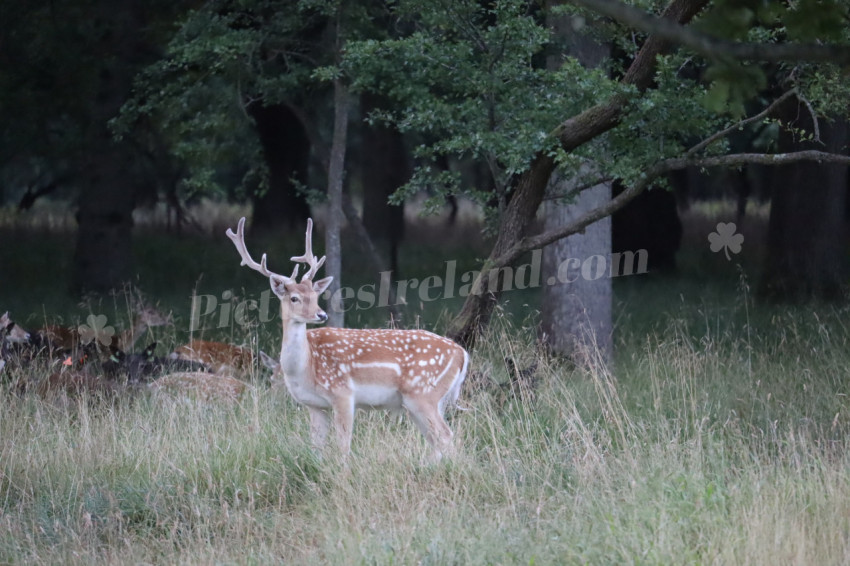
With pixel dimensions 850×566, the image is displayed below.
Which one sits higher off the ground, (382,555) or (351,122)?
(351,122)

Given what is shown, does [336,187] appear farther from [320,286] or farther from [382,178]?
[382,178]

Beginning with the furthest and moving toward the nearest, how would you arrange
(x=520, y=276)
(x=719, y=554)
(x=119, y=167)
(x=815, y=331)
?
1. (x=119, y=167)
2. (x=520, y=276)
3. (x=815, y=331)
4. (x=719, y=554)

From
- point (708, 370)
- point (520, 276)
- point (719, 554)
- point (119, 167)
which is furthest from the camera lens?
point (119, 167)

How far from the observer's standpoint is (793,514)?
457 centimetres

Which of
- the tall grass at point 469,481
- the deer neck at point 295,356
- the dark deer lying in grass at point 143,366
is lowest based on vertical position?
the tall grass at point 469,481

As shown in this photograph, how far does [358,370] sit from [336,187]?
4.16 metres

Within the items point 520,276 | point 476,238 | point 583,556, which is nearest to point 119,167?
point 520,276

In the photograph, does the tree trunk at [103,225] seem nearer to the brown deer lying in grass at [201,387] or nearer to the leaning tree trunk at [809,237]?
the brown deer lying in grass at [201,387]

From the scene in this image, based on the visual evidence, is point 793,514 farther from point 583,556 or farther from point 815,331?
point 815,331

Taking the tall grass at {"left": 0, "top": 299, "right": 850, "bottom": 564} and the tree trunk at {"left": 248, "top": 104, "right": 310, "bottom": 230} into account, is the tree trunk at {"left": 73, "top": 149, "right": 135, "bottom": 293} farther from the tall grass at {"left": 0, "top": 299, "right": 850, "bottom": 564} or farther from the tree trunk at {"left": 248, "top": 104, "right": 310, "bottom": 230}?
the tall grass at {"left": 0, "top": 299, "right": 850, "bottom": 564}

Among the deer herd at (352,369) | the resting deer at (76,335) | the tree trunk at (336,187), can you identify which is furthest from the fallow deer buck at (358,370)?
the tree trunk at (336,187)

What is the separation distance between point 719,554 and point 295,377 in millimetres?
2990

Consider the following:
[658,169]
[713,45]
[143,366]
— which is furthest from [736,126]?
[143,366]

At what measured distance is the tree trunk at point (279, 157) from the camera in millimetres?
19578
